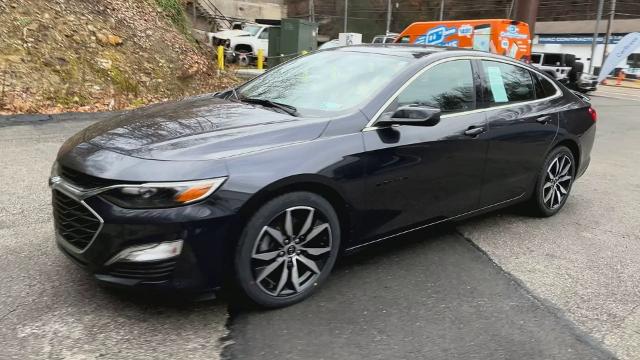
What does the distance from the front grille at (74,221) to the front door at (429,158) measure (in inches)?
65.1

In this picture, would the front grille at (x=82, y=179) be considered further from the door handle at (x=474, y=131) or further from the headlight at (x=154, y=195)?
the door handle at (x=474, y=131)

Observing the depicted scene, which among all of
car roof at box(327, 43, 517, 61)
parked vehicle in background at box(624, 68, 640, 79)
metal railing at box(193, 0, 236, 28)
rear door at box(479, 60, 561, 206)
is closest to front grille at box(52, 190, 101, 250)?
car roof at box(327, 43, 517, 61)

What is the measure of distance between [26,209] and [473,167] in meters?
3.78

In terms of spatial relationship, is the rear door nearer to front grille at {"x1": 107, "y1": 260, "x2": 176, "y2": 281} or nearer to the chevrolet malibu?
the chevrolet malibu

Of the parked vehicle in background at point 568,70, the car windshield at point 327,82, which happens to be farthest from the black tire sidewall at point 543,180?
the parked vehicle in background at point 568,70

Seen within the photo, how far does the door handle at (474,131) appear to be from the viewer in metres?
4.18

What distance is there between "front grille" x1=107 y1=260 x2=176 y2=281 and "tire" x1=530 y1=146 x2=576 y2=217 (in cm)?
349

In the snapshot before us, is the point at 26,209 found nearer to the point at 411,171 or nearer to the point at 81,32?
the point at 411,171

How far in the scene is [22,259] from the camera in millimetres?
3816

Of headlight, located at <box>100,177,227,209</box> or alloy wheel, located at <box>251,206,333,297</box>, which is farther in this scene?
alloy wheel, located at <box>251,206,333,297</box>

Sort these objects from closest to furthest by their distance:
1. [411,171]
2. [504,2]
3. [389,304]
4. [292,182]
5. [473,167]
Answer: [292,182] → [389,304] → [411,171] → [473,167] → [504,2]

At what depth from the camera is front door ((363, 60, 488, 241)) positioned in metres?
3.65

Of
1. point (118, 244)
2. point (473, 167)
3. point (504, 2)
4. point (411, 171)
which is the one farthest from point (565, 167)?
point (504, 2)

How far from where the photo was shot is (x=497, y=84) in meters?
4.61
